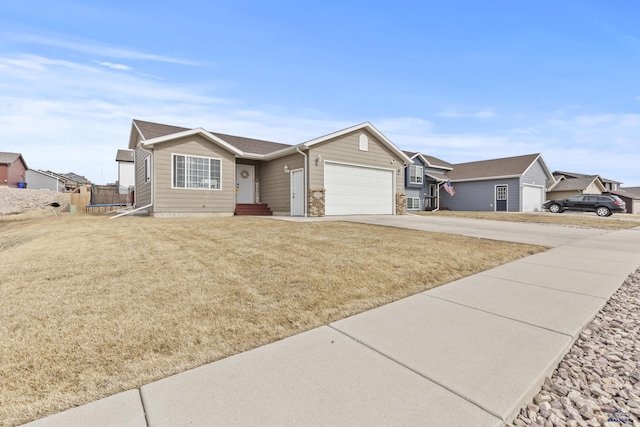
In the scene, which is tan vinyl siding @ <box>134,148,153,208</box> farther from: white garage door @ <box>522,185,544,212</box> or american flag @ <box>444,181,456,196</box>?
white garage door @ <box>522,185,544,212</box>

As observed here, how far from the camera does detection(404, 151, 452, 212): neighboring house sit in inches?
944

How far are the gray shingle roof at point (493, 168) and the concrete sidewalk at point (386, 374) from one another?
973 inches

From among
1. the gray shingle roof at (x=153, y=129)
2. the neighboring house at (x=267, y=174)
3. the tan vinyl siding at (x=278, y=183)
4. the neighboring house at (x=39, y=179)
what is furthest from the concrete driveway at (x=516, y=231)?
the neighboring house at (x=39, y=179)

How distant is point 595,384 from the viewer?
1845 millimetres

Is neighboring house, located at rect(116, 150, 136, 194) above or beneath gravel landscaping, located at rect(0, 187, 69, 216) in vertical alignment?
above

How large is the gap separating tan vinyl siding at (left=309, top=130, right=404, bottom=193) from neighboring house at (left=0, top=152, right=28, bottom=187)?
40800mm

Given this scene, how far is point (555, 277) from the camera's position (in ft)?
13.4

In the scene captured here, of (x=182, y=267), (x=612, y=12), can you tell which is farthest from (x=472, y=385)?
(x=612, y=12)

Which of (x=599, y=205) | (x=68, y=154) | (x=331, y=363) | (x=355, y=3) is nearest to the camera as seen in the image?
(x=331, y=363)

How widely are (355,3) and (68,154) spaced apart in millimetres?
33068

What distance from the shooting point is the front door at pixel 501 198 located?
23.8 m

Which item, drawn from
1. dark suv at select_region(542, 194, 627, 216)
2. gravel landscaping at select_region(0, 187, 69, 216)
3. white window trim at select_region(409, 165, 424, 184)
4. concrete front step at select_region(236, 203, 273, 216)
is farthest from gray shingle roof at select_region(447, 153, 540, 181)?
gravel landscaping at select_region(0, 187, 69, 216)

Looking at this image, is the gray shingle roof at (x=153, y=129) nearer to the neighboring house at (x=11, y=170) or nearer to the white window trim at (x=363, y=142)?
the white window trim at (x=363, y=142)

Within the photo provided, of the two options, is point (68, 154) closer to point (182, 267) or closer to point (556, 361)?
point (182, 267)
